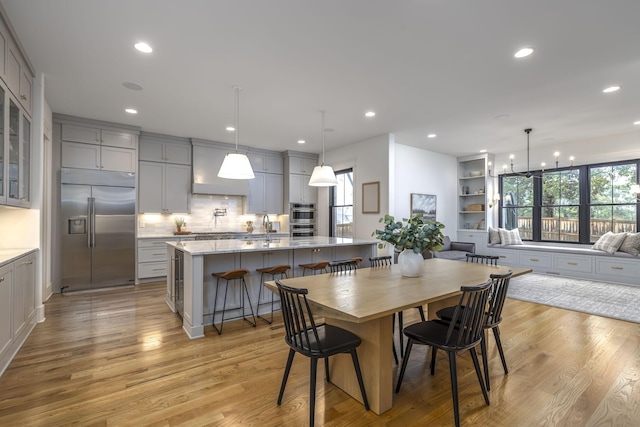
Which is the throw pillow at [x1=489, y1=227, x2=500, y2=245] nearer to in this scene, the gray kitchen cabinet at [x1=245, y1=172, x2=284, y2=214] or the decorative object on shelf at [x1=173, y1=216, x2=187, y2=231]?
the gray kitchen cabinet at [x1=245, y1=172, x2=284, y2=214]

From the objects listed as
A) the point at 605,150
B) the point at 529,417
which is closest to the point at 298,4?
the point at 529,417

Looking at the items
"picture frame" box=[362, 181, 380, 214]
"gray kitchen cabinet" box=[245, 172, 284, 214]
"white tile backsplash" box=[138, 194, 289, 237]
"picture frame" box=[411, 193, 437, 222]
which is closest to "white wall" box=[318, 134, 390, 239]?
"picture frame" box=[362, 181, 380, 214]

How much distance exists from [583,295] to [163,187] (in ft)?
24.5

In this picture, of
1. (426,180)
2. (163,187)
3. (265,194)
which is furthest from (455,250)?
(163,187)

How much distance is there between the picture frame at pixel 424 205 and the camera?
660 centimetres

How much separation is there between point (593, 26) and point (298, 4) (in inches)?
94.4

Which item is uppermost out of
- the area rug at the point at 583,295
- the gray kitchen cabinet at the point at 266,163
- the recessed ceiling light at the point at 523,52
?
the recessed ceiling light at the point at 523,52

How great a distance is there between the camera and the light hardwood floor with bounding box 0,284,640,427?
76.6 inches

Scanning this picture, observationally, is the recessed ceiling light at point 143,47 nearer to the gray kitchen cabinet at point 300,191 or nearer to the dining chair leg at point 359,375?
the dining chair leg at point 359,375

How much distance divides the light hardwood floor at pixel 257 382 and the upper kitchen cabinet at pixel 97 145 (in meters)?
2.77

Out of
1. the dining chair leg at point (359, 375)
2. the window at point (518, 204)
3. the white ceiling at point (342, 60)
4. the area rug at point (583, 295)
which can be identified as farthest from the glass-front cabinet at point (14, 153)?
the window at point (518, 204)

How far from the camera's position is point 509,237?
7.23 m

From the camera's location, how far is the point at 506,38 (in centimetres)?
271

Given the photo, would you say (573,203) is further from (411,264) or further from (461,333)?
(461,333)
